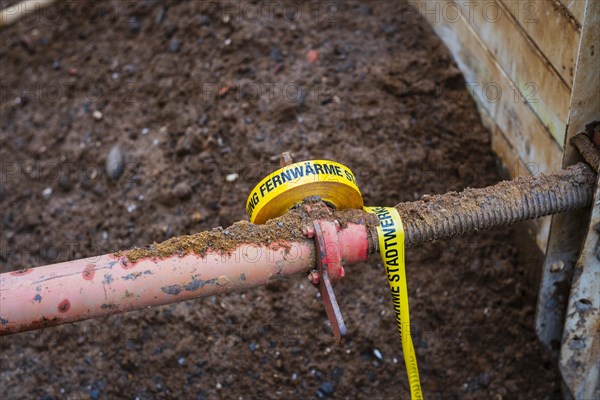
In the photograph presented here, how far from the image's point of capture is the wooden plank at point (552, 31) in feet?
7.17

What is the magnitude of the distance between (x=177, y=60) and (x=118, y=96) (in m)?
0.32

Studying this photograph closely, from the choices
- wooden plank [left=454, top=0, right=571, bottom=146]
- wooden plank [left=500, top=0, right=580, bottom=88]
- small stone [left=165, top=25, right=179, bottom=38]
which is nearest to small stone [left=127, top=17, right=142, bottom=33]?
small stone [left=165, top=25, right=179, bottom=38]

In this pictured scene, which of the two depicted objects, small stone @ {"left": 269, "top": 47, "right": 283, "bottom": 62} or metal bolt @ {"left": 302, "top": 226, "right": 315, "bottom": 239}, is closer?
metal bolt @ {"left": 302, "top": 226, "right": 315, "bottom": 239}

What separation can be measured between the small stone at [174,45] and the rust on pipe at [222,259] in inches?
71.6

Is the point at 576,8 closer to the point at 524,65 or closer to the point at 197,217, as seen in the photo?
the point at 524,65

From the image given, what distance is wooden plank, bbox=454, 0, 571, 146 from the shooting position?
235 cm

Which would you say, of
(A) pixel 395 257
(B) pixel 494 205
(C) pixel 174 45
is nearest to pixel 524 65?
(B) pixel 494 205

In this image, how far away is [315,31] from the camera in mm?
3393

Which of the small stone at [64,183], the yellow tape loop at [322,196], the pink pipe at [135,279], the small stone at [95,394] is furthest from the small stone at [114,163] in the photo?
the pink pipe at [135,279]

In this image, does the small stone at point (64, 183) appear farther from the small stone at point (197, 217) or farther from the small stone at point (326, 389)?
the small stone at point (326, 389)

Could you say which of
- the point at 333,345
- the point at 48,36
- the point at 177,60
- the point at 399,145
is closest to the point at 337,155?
the point at 399,145

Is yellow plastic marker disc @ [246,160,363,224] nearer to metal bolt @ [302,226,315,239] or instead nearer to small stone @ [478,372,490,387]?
metal bolt @ [302,226,315,239]

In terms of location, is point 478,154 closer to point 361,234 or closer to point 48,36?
point 361,234

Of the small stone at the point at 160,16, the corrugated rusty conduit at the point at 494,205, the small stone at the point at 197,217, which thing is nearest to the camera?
the corrugated rusty conduit at the point at 494,205
